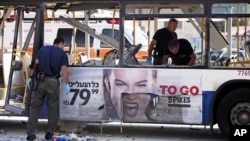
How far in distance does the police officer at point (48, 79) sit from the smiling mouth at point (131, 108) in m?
1.16

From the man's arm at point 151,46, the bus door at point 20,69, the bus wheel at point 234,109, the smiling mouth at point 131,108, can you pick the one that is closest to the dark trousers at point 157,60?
the man's arm at point 151,46

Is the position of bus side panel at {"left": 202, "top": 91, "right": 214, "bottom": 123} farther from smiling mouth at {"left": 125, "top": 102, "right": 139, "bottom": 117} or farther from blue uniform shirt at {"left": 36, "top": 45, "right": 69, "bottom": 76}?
blue uniform shirt at {"left": 36, "top": 45, "right": 69, "bottom": 76}

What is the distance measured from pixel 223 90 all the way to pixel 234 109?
0.36m

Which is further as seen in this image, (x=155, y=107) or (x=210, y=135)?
(x=210, y=135)

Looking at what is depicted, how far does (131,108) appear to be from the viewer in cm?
910

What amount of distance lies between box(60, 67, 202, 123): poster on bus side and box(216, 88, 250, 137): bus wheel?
0.38m

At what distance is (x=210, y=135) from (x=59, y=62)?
3.10 meters

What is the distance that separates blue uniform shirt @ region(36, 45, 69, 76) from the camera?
8.76m

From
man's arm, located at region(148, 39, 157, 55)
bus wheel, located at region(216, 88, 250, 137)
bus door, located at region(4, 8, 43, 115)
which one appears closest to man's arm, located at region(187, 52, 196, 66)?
man's arm, located at region(148, 39, 157, 55)

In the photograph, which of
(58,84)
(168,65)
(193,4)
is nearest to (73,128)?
(58,84)

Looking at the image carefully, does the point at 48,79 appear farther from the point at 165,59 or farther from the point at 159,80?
the point at 165,59

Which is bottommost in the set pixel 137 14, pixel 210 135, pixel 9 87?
pixel 210 135

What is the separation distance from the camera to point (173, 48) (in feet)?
29.8

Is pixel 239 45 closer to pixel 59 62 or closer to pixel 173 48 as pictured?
pixel 173 48
